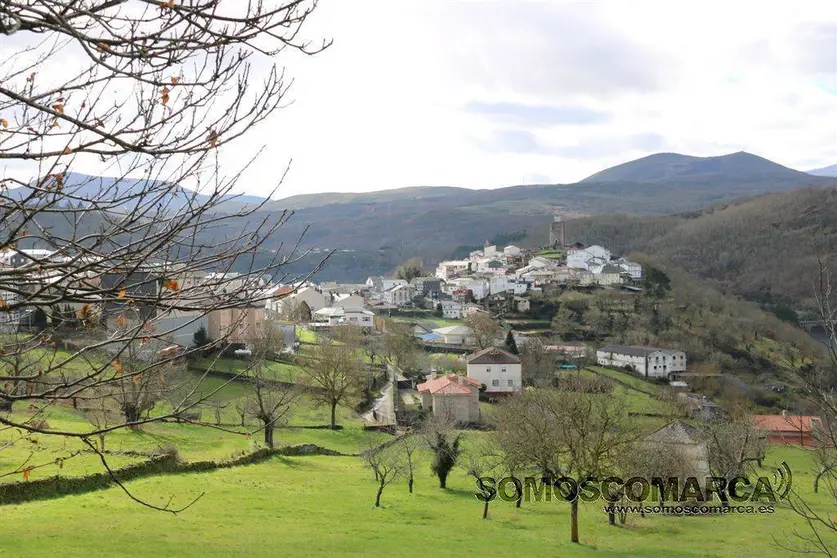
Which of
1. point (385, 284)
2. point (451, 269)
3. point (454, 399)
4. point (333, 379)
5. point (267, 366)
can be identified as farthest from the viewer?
point (451, 269)

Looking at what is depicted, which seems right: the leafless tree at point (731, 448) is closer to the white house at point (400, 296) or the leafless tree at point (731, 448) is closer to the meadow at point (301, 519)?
the meadow at point (301, 519)

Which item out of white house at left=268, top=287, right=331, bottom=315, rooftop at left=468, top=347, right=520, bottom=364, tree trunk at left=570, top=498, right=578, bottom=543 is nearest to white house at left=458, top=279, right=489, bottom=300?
white house at left=268, top=287, right=331, bottom=315

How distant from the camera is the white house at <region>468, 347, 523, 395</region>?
49.5 m

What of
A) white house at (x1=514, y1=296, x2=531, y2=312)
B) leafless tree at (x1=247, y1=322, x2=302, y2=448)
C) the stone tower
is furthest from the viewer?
the stone tower

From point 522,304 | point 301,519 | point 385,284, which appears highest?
point 385,284

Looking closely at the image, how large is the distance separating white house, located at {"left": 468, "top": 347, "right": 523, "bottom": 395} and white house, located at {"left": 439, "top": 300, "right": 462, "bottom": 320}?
97.5 feet

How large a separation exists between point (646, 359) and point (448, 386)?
2535 centimetres

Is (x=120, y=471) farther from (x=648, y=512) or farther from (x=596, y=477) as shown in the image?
(x=648, y=512)

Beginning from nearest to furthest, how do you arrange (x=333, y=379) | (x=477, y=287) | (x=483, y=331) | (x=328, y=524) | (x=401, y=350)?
(x=328, y=524) < (x=333, y=379) < (x=401, y=350) < (x=483, y=331) < (x=477, y=287)

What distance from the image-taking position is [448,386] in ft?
137

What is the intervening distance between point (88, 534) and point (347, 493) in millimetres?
9567

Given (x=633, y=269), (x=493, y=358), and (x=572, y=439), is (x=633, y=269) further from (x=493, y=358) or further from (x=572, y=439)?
(x=572, y=439)

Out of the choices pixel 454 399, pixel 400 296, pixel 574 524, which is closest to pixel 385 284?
pixel 400 296

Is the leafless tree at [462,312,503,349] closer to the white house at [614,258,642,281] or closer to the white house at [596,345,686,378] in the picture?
the white house at [596,345,686,378]
